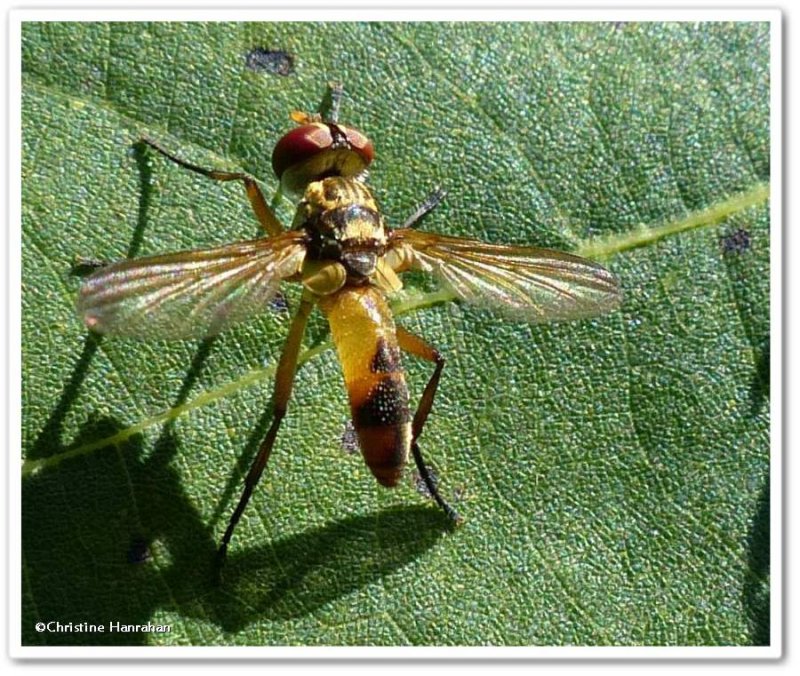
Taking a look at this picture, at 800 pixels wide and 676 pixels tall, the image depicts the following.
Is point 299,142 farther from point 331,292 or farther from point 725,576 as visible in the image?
point 725,576

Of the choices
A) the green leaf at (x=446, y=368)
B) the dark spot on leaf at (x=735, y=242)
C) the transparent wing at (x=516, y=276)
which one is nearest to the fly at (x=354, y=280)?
the transparent wing at (x=516, y=276)

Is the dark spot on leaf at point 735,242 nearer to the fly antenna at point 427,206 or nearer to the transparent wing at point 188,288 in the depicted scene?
the fly antenna at point 427,206

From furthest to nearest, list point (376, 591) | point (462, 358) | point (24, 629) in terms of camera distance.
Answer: point (462, 358), point (376, 591), point (24, 629)

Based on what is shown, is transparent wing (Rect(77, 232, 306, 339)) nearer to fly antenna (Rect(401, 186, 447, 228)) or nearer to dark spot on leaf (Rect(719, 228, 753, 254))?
fly antenna (Rect(401, 186, 447, 228))

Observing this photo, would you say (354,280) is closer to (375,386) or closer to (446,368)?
(375,386)

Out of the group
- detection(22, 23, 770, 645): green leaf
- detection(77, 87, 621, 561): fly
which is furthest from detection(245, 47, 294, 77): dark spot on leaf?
detection(77, 87, 621, 561): fly
